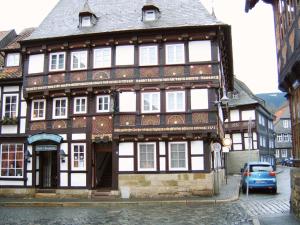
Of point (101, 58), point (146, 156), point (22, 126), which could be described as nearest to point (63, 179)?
point (22, 126)

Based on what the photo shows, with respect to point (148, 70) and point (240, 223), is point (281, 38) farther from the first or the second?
point (148, 70)

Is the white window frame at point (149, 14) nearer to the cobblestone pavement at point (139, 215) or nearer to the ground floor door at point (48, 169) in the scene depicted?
the ground floor door at point (48, 169)

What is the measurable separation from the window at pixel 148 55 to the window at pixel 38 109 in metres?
6.82

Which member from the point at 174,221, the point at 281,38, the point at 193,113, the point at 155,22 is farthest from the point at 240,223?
the point at 155,22

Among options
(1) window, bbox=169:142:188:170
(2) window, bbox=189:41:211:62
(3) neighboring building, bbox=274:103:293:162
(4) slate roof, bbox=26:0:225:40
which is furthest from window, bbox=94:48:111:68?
(3) neighboring building, bbox=274:103:293:162

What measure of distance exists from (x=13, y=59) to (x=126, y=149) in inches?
431

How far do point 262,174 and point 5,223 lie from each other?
14780mm

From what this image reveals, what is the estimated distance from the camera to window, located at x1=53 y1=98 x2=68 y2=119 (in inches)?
998

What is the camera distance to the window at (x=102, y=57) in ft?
81.7

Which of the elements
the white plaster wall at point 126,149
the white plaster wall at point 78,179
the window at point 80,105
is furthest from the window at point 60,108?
the white plaster wall at point 126,149

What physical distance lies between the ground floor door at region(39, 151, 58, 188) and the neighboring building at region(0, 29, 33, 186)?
115 cm

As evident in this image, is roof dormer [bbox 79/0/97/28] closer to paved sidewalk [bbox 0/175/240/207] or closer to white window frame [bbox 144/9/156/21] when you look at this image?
white window frame [bbox 144/9/156/21]

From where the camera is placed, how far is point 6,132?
26.6 metres

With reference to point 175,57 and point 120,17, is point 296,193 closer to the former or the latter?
point 175,57
